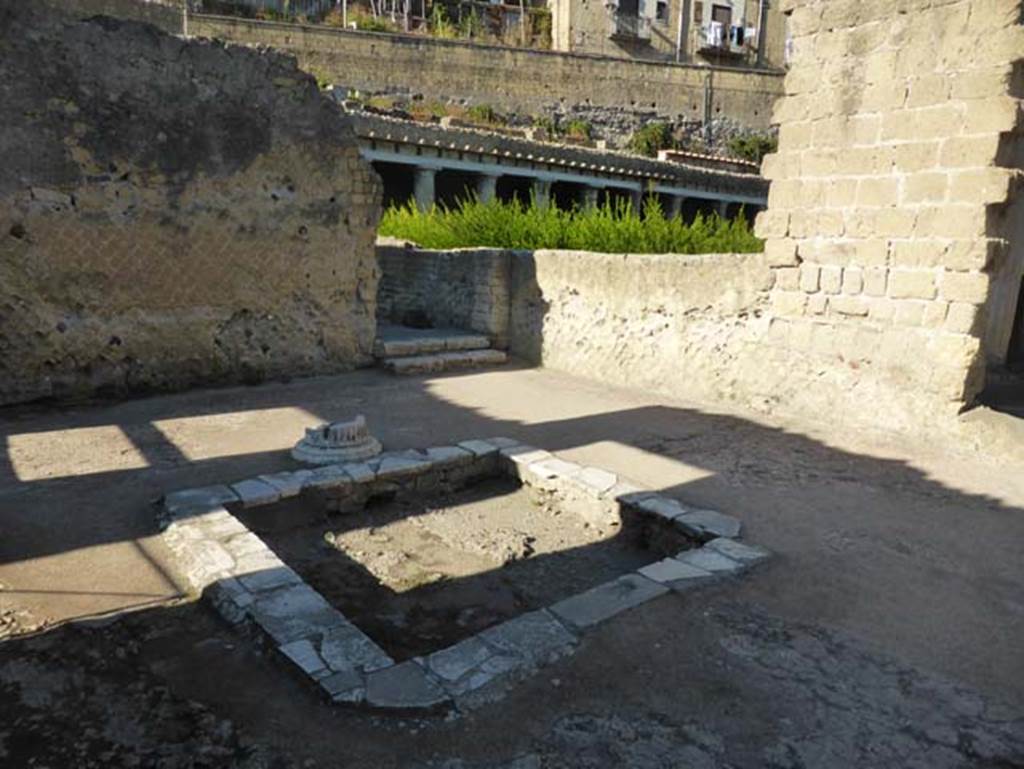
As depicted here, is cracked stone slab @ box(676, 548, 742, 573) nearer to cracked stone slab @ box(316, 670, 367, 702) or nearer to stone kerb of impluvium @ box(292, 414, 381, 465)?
cracked stone slab @ box(316, 670, 367, 702)

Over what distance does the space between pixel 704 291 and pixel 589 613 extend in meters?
4.51

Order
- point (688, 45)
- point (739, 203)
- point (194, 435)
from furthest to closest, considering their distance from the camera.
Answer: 1. point (688, 45)
2. point (739, 203)
3. point (194, 435)

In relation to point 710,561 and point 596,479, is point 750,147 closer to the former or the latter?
point 596,479

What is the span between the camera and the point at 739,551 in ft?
11.8

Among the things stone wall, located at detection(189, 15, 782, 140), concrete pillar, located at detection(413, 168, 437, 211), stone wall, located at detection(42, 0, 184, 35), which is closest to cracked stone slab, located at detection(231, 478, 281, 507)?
stone wall, located at detection(42, 0, 184, 35)

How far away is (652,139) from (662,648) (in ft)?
124

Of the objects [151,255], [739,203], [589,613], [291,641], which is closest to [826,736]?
[589,613]

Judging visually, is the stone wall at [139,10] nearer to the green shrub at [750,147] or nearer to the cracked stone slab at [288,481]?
the cracked stone slab at [288,481]

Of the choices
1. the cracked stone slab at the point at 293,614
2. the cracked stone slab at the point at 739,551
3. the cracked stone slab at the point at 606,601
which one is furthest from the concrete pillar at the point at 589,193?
the cracked stone slab at the point at 293,614

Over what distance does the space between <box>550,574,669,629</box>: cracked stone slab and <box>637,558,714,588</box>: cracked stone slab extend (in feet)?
0.19

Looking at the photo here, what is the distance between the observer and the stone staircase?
27.7 feet

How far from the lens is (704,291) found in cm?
683

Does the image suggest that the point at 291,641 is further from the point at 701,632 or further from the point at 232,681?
the point at 701,632

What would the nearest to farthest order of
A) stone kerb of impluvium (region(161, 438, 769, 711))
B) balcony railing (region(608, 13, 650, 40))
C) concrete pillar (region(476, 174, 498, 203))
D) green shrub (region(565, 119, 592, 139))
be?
stone kerb of impluvium (region(161, 438, 769, 711)) → concrete pillar (region(476, 174, 498, 203)) → green shrub (region(565, 119, 592, 139)) → balcony railing (region(608, 13, 650, 40))
